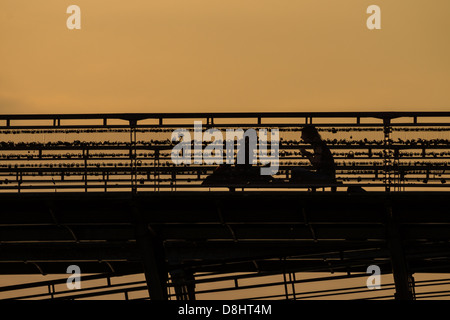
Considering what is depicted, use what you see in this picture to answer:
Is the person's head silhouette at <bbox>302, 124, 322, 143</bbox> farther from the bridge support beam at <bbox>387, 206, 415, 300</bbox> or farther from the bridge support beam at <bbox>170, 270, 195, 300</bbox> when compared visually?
the bridge support beam at <bbox>170, 270, 195, 300</bbox>

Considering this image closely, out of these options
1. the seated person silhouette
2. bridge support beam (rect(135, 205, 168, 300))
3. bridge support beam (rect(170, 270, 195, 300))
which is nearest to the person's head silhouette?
the seated person silhouette

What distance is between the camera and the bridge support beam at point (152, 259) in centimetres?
2228

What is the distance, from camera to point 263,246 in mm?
23422

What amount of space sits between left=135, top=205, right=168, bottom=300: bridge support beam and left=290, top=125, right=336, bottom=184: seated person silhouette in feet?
7.96

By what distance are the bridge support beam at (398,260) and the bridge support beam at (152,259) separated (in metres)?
3.59

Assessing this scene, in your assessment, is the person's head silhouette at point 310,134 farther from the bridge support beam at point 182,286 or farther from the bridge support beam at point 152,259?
the bridge support beam at point 182,286

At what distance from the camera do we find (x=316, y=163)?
21859 millimetres

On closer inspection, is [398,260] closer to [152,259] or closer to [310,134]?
[310,134]

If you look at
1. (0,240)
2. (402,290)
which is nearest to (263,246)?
(402,290)

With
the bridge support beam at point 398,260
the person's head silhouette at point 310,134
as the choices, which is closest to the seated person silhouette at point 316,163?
the person's head silhouette at point 310,134

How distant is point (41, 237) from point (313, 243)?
429cm

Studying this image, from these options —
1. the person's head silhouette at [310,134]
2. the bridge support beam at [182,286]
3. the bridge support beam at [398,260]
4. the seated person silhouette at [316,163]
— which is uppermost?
the person's head silhouette at [310,134]

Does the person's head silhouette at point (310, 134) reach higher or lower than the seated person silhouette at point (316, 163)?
higher

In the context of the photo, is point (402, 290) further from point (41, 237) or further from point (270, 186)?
point (41, 237)
